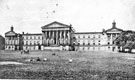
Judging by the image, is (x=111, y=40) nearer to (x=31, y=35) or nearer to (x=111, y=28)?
(x=111, y=28)

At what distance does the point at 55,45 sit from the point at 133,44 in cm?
4862

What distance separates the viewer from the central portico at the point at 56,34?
95175 millimetres

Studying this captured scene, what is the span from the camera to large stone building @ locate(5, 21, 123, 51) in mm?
94906

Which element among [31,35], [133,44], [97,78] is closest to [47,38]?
[31,35]

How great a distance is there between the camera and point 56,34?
97.3 metres

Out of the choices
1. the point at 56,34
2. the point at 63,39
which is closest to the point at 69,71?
the point at 63,39

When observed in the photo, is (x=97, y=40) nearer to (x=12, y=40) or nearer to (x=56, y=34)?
(x=56, y=34)

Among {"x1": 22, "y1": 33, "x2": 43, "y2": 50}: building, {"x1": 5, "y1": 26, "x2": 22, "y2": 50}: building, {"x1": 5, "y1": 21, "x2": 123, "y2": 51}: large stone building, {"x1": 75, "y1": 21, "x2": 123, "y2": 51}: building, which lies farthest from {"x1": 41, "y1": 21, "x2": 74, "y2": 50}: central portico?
{"x1": 5, "y1": 26, "x2": 22, "y2": 50}: building

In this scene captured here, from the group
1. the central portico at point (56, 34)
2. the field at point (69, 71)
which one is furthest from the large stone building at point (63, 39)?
the field at point (69, 71)

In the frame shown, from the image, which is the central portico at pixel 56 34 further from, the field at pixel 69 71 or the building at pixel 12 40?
the field at pixel 69 71

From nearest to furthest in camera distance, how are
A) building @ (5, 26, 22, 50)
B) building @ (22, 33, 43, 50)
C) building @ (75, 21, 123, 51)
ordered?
building @ (75, 21, 123, 51), building @ (5, 26, 22, 50), building @ (22, 33, 43, 50)

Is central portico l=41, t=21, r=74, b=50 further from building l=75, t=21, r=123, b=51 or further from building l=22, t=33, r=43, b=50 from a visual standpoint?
building l=22, t=33, r=43, b=50

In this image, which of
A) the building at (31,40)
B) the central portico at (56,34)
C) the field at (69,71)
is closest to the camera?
the field at (69,71)

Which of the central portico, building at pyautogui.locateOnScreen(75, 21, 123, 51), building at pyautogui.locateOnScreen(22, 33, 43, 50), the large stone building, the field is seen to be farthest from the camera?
building at pyautogui.locateOnScreen(22, 33, 43, 50)
